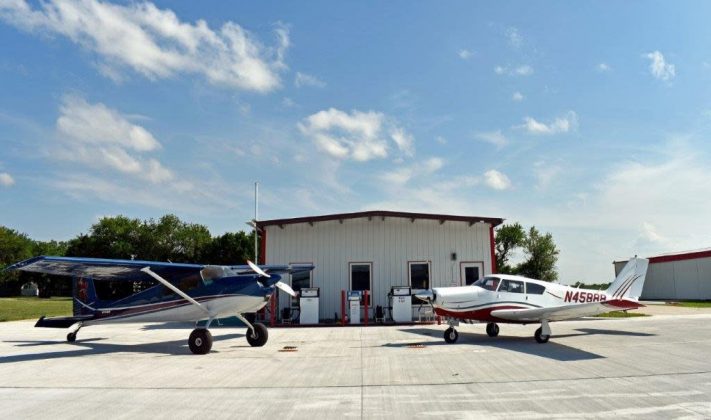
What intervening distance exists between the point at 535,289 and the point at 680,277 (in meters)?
35.5

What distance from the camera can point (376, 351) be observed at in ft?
35.3

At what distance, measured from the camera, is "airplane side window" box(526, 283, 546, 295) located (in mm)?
12820

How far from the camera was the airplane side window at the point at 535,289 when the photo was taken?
42.1 ft

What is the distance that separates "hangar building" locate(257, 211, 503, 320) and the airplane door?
0.04 metres

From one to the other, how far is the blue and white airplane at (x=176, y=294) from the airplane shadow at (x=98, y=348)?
26.0 inches

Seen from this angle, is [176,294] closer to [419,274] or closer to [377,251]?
[377,251]

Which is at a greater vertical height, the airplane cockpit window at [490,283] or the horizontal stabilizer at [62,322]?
the airplane cockpit window at [490,283]

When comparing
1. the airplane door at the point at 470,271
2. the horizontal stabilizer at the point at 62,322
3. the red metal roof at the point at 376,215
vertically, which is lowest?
the horizontal stabilizer at the point at 62,322

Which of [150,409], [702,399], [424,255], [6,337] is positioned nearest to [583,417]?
[702,399]

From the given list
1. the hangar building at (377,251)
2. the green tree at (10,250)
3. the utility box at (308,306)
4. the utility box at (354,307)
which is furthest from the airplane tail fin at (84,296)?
the green tree at (10,250)

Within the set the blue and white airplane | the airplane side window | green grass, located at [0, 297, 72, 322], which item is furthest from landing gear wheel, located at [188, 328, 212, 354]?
green grass, located at [0, 297, 72, 322]

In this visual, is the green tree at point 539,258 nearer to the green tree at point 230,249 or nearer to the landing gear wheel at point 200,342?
the green tree at point 230,249

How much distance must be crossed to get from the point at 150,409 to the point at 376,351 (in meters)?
5.82

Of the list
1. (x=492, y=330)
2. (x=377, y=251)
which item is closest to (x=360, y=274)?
(x=377, y=251)
